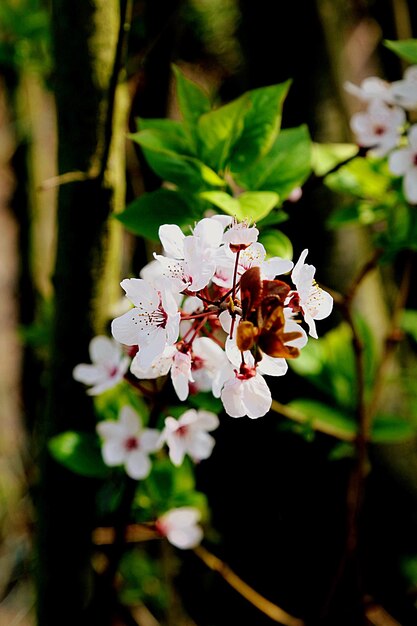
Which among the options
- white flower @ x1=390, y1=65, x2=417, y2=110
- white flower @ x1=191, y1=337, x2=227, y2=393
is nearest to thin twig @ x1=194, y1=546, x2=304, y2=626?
white flower @ x1=191, y1=337, x2=227, y2=393

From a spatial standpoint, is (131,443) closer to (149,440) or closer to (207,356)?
(149,440)

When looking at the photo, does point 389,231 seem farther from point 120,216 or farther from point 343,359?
point 120,216

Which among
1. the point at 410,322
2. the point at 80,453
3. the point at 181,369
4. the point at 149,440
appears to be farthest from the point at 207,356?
the point at 410,322

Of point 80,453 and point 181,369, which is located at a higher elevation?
point 181,369

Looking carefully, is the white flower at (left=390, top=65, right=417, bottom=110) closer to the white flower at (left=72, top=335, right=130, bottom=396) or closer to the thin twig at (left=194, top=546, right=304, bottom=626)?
the white flower at (left=72, top=335, right=130, bottom=396)

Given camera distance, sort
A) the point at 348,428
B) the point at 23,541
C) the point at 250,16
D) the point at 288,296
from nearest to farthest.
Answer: the point at 288,296 → the point at 348,428 → the point at 250,16 → the point at 23,541

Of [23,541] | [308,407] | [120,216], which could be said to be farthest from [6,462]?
[120,216]
